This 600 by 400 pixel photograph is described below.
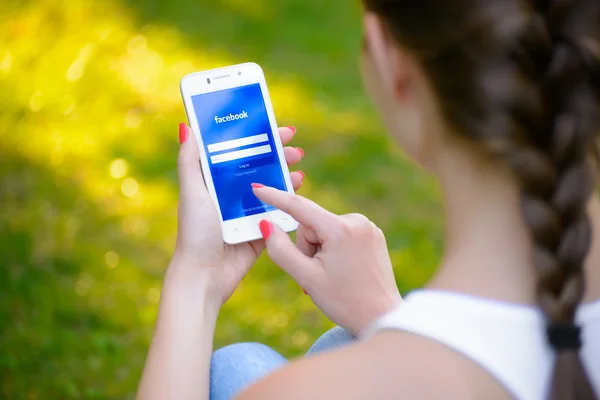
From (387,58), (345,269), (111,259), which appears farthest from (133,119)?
(387,58)

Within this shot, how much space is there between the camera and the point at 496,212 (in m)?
0.92

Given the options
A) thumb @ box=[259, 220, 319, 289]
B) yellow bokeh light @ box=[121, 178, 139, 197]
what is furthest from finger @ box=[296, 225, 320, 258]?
yellow bokeh light @ box=[121, 178, 139, 197]

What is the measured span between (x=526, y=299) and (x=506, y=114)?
0.69 feet

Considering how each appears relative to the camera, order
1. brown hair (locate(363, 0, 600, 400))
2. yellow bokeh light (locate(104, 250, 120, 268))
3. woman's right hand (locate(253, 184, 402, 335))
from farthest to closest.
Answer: yellow bokeh light (locate(104, 250, 120, 268)) → woman's right hand (locate(253, 184, 402, 335)) → brown hair (locate(363, 0, 600, 400))

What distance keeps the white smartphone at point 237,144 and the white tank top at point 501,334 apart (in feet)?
2.32

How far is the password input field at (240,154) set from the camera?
160 centimetres

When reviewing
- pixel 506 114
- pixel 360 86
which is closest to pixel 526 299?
pixel 506 114

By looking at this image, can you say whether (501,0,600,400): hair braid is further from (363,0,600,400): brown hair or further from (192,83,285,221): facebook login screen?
(192,83,285,221): facebook login screen

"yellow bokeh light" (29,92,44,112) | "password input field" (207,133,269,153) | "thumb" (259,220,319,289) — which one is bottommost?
"thumb" (259,220,319,289)

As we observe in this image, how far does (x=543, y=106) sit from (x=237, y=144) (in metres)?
0.85

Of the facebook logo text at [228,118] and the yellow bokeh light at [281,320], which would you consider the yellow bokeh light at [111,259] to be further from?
the facebook logo text at [228,118]

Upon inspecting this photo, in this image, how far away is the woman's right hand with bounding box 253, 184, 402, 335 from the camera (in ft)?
4.39

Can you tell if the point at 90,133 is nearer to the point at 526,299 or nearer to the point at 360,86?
the point at 360,86

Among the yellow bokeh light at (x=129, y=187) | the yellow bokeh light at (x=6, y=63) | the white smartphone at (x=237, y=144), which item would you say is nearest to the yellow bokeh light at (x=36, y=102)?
the yellow bokeh light at (x=6, y=63)
